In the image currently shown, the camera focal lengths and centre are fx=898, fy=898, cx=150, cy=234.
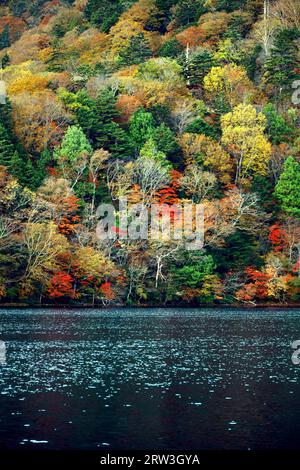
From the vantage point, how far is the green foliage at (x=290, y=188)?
102 metres

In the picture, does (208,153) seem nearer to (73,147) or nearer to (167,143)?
(167,143)

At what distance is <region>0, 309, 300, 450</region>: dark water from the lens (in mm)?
29094

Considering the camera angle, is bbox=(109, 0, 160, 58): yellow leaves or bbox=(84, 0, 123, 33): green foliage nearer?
bbox=(109, 0, 160, 58): yellow leaves

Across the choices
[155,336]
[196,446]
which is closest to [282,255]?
[155,336]

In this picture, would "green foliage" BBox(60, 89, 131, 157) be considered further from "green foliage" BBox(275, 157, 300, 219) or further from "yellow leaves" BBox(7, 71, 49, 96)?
"green foliage" BBox(275, 157, 300, 219)

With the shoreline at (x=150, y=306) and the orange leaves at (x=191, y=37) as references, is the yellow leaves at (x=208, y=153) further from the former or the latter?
the orange leaves at (x=191, y=37)

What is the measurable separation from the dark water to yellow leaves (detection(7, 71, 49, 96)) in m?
52.7

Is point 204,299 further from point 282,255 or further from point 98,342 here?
point 98,342

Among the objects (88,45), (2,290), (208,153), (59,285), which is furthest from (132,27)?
(2,290)

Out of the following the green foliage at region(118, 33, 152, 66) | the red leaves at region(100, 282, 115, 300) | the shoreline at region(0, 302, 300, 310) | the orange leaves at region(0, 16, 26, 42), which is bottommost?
the shoreline at region(0, 302, 300, 310)

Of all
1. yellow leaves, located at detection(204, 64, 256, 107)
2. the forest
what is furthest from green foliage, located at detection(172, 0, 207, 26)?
yellow leaves, located at detection(204, 64, 256, 107)

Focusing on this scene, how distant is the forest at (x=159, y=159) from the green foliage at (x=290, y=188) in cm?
14

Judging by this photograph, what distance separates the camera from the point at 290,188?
103 meters

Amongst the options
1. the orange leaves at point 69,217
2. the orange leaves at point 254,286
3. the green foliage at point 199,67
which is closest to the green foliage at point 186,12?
the green foliage at point 199,67
